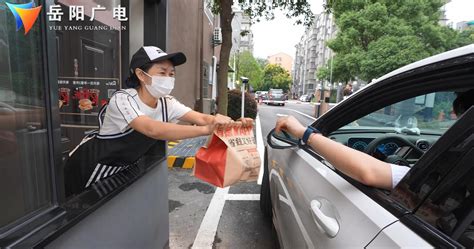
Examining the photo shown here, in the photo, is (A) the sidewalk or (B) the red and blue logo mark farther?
(A) the sidewalk

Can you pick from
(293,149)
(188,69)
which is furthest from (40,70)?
(188,69)

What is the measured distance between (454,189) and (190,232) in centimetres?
261

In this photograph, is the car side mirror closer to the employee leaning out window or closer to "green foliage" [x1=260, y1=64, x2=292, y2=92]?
the employee leaning out window

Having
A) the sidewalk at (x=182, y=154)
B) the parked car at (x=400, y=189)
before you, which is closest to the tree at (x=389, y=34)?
the sidewalk at (x=182, y=154)

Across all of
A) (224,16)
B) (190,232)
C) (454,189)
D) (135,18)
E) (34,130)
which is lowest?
(190,232)

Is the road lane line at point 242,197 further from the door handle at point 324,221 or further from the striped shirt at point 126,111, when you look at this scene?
the door handle at point 324,221

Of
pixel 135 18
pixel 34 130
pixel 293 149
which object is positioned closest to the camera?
pixel 34 130

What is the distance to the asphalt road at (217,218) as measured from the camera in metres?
2.90

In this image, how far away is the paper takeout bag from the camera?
155 cm

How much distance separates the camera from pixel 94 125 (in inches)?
167

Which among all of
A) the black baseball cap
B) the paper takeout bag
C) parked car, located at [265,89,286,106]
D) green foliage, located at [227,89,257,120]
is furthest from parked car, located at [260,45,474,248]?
parked car, located at [265,89,286,106]

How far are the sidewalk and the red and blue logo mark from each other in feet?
14.5

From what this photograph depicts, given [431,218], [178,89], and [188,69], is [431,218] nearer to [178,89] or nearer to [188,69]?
[178,89]

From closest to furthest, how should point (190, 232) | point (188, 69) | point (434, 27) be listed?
point (190, 232), point (188, 69), point (434, 27)
